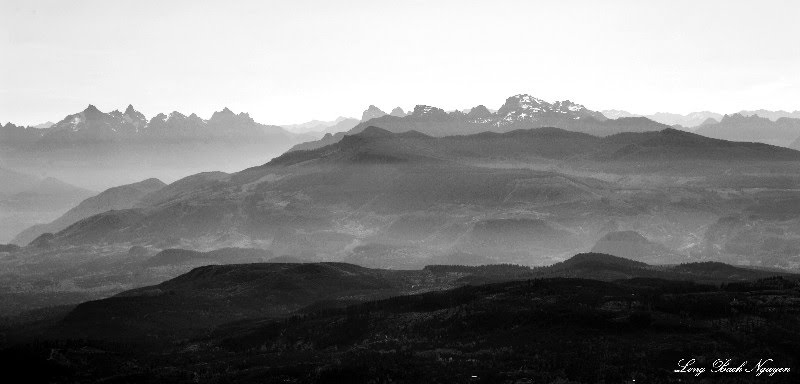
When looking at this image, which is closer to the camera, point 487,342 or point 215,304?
point 487,342

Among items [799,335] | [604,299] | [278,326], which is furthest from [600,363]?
[278,326]

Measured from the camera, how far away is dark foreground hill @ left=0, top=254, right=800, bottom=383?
80500 mm

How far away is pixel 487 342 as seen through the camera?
98500mm

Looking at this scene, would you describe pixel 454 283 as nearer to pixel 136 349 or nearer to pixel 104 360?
pixel 136 349

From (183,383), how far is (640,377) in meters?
45.6


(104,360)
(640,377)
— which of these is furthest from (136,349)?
(640,377)

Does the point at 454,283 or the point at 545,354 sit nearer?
the point at 545,354

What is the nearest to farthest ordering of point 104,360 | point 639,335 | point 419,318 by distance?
point 639,335
point 104,360
point 419,318

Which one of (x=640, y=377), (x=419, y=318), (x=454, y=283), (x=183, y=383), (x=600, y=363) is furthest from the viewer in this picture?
(x=454, y=283)

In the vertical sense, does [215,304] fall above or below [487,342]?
above

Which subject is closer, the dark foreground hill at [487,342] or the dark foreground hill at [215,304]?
the dark foreground hill at [487,342]

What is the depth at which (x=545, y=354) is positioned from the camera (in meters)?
86.6

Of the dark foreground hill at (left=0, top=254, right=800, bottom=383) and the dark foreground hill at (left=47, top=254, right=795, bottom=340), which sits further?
the dark foreground hill at (left=47, top=254, right=795, bottom=340)

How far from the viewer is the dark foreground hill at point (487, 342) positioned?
80.5 metres
